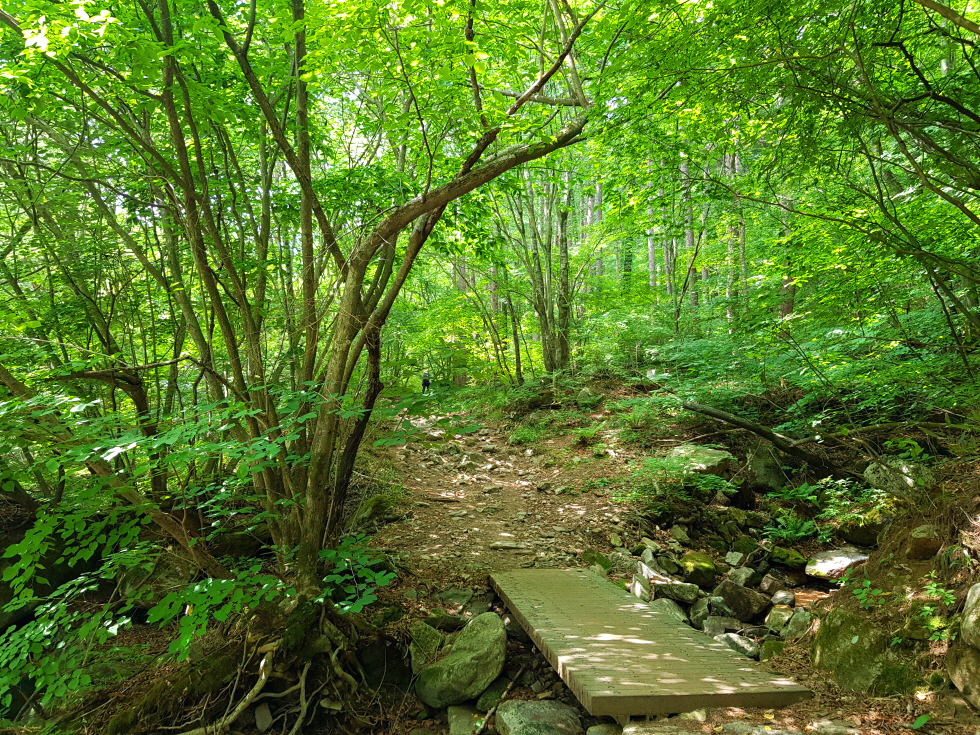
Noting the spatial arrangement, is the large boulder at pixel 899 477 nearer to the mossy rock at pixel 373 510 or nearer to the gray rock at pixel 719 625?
the gray rock at pixel 719 625

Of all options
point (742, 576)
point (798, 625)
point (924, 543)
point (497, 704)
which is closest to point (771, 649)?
point (798, 625)

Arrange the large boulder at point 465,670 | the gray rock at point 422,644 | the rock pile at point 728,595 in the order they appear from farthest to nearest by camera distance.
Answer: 1. the gray rock at point 422,644
2. the rock pile at point 728,595
3. the large boulder at point 465,670

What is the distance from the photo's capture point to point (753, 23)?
12.2ft

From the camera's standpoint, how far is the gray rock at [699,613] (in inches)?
187

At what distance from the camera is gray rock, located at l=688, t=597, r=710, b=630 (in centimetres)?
475

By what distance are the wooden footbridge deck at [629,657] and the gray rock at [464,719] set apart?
27.8 inches

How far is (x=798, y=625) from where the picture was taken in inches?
165

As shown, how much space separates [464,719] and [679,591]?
2.46 meters

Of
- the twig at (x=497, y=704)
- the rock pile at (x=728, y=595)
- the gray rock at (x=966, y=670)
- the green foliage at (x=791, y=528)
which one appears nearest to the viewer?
the gray rock at (x=966, y=670)

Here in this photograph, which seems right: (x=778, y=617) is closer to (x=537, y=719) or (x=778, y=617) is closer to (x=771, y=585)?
(x=771, y=585)

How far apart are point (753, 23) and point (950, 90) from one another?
4.81 ft

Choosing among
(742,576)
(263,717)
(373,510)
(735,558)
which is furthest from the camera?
(373,510)

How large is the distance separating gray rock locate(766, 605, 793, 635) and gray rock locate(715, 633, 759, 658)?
32 cm

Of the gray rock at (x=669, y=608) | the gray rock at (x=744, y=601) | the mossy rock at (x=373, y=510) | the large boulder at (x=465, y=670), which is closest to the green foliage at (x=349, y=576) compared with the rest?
the large boulder at (x=465, y=670)
